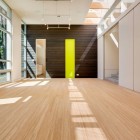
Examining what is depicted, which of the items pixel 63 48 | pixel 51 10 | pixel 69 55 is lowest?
pixel 69 55

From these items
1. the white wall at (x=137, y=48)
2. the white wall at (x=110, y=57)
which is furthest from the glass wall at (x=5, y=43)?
the white wall at (x=110, y=57)

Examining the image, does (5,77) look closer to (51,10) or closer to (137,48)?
(51,10)

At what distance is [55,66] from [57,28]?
229cm

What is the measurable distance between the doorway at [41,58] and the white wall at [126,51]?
5835mm

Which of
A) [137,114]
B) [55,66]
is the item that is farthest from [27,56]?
[137,114]

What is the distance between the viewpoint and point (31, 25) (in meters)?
12.0

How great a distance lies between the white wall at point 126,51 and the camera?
→ 20.3ft

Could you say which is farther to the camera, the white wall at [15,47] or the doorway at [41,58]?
the doorway at [41,58]

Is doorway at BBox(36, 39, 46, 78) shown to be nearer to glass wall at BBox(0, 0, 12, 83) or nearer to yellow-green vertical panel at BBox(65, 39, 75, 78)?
yellow-green vertical panel at BBox(65, 39, 75, 78)

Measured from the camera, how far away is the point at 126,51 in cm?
673

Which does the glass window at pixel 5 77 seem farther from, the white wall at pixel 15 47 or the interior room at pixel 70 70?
the white wall at pixel 15 47

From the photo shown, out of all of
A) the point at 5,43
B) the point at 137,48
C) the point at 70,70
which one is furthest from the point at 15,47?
the point at 137,48

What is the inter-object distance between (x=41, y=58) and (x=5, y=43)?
4007 mm

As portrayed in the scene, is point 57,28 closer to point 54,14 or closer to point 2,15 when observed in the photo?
point 54,14
